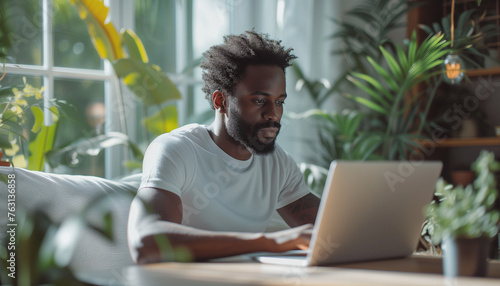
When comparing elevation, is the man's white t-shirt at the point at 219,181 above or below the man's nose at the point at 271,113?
below

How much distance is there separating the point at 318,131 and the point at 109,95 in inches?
48.7

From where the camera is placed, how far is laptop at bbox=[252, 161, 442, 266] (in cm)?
104

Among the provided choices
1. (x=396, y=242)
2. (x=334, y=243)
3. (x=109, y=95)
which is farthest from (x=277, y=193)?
(x=109, y=95)

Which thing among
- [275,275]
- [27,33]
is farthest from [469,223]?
[27,33]

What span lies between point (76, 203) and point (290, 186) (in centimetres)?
74

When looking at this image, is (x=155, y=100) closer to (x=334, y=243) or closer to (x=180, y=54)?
(x=180, y=54)

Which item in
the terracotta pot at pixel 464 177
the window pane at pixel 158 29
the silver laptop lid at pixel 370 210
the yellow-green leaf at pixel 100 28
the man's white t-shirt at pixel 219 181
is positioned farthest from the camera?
the terracotta pot at pixel 464 177

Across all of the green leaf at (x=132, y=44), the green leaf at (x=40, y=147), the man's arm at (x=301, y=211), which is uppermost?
the green leaf at (x=132, y=44)

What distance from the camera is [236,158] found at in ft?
6.10

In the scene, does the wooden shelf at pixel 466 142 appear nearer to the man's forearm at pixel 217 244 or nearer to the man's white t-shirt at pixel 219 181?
the man's white t-shirt at pixel 219 181

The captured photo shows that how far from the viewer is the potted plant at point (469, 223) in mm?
906

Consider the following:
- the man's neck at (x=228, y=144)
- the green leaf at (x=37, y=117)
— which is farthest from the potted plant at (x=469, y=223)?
the green leaf at (x=37, y=117)

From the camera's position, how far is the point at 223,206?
1778mm

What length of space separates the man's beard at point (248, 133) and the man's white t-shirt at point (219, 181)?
0.06 m
